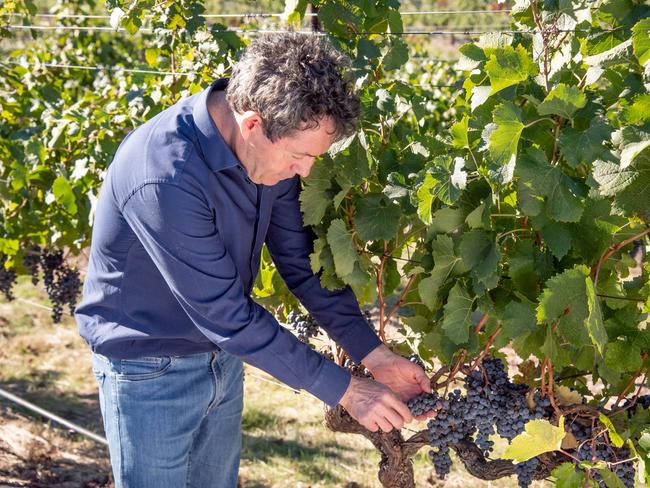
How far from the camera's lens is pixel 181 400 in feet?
7.05

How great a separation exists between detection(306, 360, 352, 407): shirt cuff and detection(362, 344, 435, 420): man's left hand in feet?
0.94

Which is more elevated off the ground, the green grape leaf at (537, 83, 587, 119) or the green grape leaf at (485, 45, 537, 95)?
the green grape leaf at (485, 45, 537, 95)

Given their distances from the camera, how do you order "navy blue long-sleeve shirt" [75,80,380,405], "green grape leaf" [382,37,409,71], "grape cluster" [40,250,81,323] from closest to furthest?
"navy blue long-sleeve shirt" [75,80,380,405] → "green grape leaf" [382,37,409,71] → "grape cluster" [40,250,81,323]

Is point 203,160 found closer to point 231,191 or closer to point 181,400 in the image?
point 231,191

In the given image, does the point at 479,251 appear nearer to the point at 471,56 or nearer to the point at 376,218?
the point at 376,218

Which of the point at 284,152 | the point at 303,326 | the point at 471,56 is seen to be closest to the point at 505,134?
the point at 471,56

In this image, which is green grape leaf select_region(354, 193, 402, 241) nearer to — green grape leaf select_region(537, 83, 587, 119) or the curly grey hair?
the curly grey hair

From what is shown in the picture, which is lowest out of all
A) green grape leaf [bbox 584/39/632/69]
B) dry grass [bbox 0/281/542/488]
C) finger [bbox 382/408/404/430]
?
dry grass [bbox 0/281/542/488]

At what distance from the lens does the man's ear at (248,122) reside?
1.78m

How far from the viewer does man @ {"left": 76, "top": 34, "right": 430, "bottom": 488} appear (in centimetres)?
178

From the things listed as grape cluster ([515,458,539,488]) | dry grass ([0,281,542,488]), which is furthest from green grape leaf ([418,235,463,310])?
dry grass ([0,281,542,488])

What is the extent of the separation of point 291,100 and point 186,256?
1.34 feet

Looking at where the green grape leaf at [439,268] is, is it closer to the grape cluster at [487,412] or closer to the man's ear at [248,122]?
the grape cluster at [487,412]

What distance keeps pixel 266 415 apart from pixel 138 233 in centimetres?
293
